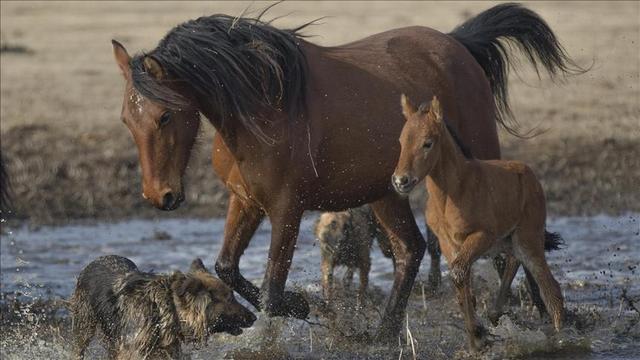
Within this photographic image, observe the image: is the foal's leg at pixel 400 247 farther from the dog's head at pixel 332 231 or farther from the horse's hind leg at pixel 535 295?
the dog's head at pixel 332 231

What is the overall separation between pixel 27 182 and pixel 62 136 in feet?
5.42

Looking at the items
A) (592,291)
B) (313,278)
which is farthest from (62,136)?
(592,291)

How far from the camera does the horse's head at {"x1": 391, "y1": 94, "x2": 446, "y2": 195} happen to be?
23.4 ft

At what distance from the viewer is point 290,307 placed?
25.6ft

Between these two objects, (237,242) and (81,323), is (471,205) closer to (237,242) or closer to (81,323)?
(237,242)

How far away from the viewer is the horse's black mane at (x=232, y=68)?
7.24 metres

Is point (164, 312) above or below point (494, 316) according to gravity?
above

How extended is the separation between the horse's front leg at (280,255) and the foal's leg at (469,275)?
33.6 inches

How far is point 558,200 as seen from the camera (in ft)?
43.4

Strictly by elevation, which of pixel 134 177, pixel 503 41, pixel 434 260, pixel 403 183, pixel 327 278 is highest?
pixel 503 41

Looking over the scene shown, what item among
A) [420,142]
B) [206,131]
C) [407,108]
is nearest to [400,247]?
[407,108]

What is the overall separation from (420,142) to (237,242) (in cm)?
128

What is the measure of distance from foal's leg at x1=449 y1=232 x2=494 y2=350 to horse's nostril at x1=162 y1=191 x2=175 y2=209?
1.49 meters

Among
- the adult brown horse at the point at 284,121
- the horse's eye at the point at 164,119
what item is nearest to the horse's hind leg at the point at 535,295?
the adult brown horse at the point at 284,121
